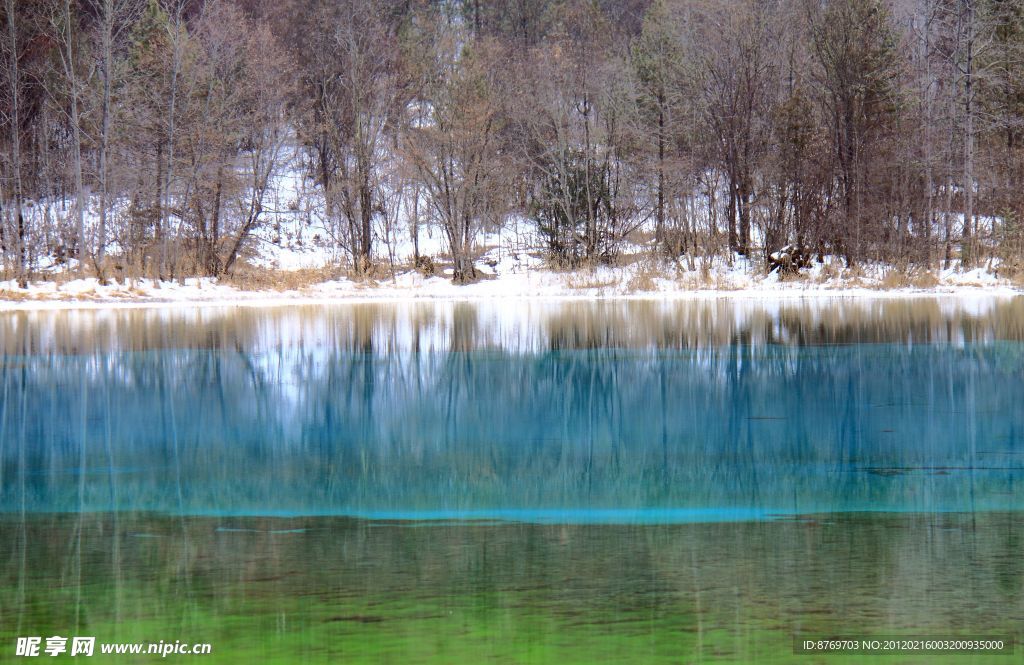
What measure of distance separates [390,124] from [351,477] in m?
36.5

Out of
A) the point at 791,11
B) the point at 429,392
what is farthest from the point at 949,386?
the point at 791,11

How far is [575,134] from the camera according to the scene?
1521 inches

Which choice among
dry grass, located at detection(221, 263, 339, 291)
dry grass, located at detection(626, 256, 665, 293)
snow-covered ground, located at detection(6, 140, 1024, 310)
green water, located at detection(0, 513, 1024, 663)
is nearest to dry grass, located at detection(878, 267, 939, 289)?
snow-covered ground, located at detection(6, 140, 1024, 310)

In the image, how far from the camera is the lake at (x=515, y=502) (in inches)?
191

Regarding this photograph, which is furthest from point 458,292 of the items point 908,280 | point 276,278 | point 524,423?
point 524,423

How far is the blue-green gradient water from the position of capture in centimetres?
740

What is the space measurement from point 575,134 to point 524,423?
95.6 ft

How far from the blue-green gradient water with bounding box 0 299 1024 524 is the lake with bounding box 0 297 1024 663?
0.04 meters

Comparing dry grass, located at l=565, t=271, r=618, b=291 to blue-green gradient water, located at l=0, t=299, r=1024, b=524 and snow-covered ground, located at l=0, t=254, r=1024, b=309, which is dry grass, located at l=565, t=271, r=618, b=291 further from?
blue-green gradient water, located at l=0, t=299, r=1024, b=524

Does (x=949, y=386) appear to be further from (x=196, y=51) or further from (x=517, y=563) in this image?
(x=196, y=51)

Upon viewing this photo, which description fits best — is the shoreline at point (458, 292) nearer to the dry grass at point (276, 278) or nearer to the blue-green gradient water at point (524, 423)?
the dry grass at point (276, 278)

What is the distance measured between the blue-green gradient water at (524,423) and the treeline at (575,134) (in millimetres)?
16236

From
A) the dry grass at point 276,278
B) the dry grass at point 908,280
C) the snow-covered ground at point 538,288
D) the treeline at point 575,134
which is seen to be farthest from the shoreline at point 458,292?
the treeline at point 575,134

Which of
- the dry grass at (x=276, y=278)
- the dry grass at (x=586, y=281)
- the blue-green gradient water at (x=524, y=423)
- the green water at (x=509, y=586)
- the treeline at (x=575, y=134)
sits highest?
the treeline at (x=575, y=134)
